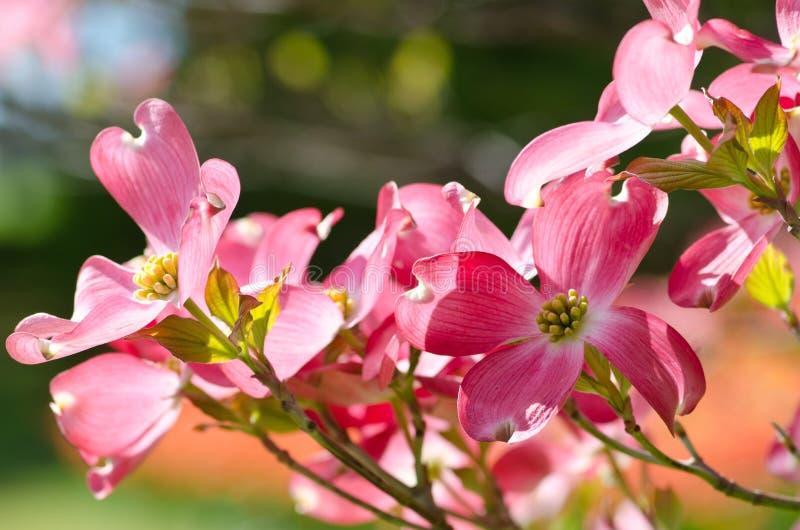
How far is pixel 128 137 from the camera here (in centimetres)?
45

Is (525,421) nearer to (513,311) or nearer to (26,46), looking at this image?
(513,311)

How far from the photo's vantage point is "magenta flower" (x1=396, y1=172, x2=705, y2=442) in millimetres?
372

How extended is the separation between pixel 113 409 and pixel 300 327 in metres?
0.12

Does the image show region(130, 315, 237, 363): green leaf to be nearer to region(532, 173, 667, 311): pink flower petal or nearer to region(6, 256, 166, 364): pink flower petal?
region(6, 256, 166, 364): pink flower petal

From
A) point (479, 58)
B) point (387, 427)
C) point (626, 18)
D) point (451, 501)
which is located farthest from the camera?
point (479, 58)

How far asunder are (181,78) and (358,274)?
10.3 feet

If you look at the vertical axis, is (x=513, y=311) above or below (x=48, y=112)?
above

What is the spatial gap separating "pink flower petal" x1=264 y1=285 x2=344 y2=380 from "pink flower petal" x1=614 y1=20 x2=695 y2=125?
16 cm

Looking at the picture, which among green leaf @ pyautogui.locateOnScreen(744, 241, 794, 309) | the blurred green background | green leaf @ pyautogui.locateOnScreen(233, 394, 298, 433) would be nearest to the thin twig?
green leaf @ pyautogui.locateOnScreen(233, 394, 298, 433)

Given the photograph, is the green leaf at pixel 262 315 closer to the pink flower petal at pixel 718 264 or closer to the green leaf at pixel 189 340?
the green leaf at pixel 189 340

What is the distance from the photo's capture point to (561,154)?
0.39 m

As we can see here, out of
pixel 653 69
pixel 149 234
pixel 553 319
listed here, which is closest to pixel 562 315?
pixel 553 319

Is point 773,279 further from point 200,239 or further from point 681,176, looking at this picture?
point 200,239

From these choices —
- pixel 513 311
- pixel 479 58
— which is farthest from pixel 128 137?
pixel 479 58
